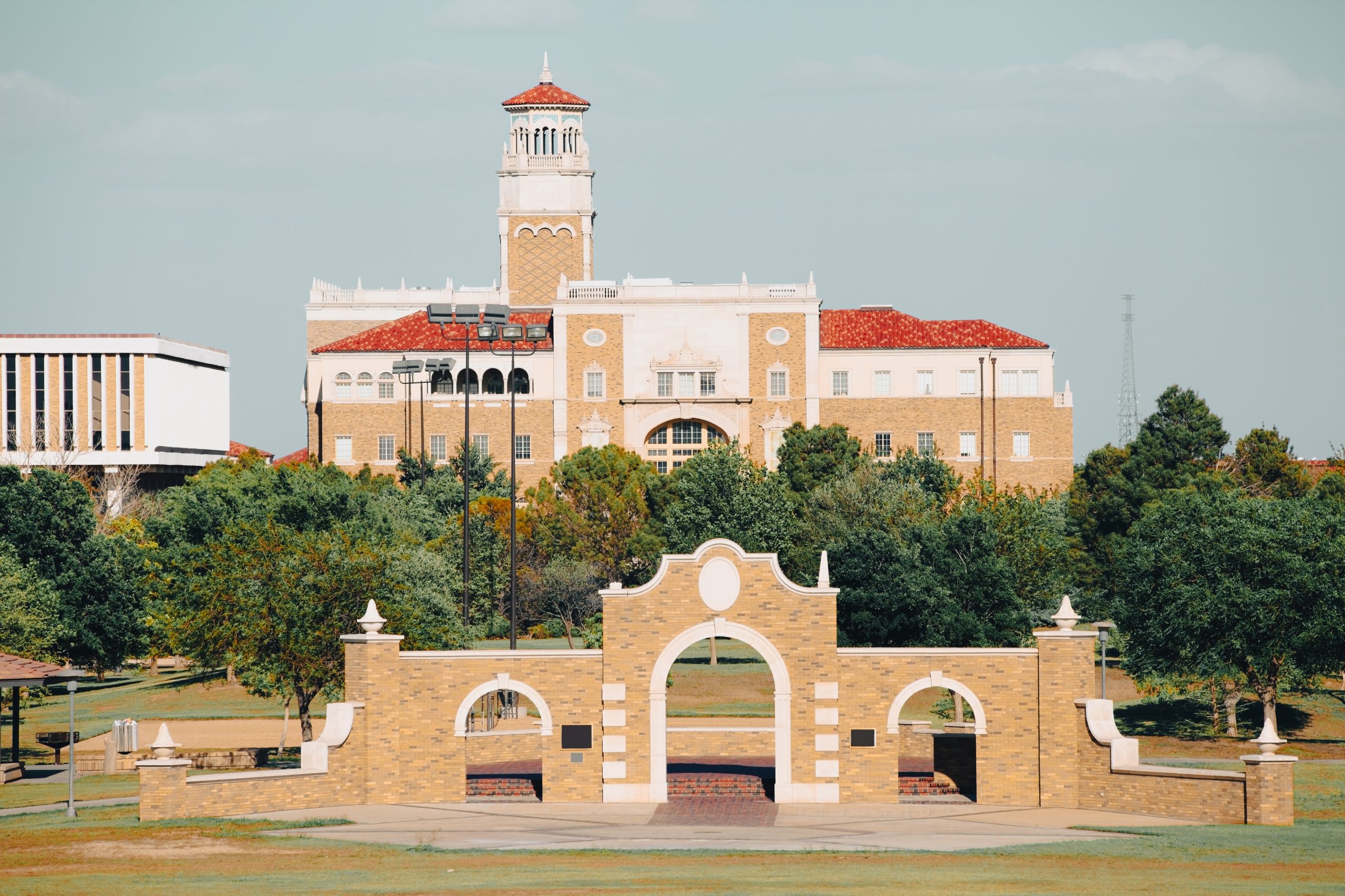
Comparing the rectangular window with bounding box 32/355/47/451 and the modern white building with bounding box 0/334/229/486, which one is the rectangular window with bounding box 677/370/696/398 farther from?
the rectangular window with bounding box 32/355/47/451

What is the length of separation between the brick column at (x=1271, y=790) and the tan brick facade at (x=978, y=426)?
75.6 meters

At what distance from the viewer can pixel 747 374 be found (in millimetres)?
108812

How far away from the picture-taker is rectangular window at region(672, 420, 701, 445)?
109 metres

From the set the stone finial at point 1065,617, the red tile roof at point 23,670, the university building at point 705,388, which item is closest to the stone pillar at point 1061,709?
the stone finial at point 1065,617

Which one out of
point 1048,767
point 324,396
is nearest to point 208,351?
point 324,396

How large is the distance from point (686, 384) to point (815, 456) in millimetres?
17021

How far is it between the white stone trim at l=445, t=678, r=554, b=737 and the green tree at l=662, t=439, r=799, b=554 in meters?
37.3

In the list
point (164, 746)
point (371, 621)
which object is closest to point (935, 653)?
point (371, 621)

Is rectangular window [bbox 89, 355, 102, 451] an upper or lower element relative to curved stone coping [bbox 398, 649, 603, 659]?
upper

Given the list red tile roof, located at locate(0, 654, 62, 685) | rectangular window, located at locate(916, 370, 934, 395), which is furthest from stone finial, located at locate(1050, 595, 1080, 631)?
rectangular window, located at locate(916, 370, 934, 395)

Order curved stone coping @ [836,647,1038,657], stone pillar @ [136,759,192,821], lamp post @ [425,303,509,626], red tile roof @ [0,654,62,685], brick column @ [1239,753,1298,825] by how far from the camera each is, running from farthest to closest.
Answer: lamp post @ [425,303,509,626], red tile roof @ [0,654,62,685], curved stone coping @ [836,647,1038,657], stone pillar @ [136,759,192,821], brick column @ [1239,753,1298,825]

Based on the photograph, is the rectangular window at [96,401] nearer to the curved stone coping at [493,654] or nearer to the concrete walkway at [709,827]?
the curved stone coping at [493,654]

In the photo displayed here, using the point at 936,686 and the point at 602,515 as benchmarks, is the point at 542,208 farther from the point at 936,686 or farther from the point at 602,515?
the point at 936,686

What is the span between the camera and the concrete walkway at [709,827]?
3177 cm
